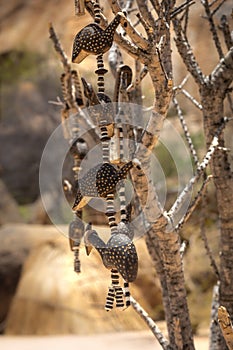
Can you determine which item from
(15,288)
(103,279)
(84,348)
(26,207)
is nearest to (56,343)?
(84,348)

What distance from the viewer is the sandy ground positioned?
3023mm

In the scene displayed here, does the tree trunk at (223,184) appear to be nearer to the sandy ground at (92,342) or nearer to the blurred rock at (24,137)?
the sandy ground at (92,342)

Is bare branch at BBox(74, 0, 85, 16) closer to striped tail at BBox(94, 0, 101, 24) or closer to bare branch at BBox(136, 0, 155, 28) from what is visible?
striped tail at BBox(94, 0, 101, 24)

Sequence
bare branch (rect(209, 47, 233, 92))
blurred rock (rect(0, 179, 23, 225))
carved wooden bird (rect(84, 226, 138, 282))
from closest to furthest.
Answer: carved wooden bird (rect(84, 226, 138, 282))
bare branch (rect(209, 47, 233, 92))
blurred rock (rect(0, 179, 23, 225))

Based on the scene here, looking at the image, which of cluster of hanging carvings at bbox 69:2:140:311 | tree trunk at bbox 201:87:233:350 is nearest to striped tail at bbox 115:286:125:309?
cluster of hanging carvings at bbox 69:2:140:311

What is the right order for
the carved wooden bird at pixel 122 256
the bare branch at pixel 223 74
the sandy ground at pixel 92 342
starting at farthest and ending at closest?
the sandy ground at pixel 92 342
the bare branch at pixel 223 74
the carved wooden bird at pixel 122 256

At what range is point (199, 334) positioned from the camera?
3.51 metres

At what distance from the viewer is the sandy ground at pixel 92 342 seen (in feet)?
9.92

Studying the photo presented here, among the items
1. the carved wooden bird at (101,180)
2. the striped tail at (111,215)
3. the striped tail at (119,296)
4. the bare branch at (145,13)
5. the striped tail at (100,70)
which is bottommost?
the striped tail at (119,296)

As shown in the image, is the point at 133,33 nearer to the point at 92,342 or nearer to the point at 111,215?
the point at 111,215

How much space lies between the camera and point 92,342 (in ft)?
10.8

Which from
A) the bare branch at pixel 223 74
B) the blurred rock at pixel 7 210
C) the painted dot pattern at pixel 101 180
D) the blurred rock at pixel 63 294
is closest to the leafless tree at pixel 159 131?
the bare branch at pixel 223 74

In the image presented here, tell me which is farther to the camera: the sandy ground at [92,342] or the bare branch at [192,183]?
the sandy ground at [92,342]

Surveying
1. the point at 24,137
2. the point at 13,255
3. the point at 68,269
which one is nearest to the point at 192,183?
the point at 68,269
